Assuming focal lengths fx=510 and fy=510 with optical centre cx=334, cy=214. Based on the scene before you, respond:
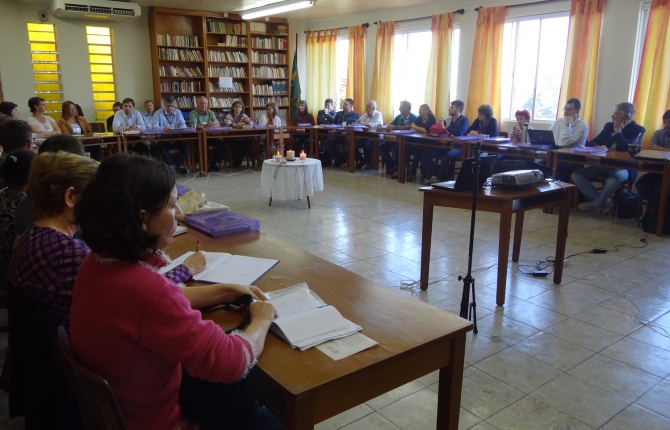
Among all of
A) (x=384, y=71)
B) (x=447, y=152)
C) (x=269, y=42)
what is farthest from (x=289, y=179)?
(x=269, y=42)

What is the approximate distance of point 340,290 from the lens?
1.62 m

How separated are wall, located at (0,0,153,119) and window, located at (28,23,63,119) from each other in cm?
14

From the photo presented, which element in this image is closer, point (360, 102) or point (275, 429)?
point (275, 429)

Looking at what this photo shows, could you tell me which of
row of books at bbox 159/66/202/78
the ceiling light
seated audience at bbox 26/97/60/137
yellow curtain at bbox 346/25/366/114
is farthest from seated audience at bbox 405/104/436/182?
seated audience at bbox 26/97/60/137

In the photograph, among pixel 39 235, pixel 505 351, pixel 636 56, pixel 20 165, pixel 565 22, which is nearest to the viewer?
pixel 39 235

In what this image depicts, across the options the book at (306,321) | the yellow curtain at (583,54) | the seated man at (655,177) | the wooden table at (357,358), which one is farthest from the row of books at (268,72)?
the book at (306,321)

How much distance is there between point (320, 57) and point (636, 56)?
614 cm

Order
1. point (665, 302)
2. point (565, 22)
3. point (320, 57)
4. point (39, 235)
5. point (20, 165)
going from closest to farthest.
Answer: point (39, 235), point (20, 165), point (665, 302), point (565, 22), point (320, 57)

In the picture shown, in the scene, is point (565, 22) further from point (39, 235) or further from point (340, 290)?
point (39, 235)

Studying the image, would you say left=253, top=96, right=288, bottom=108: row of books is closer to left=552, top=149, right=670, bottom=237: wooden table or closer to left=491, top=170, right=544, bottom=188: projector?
left=552, top=149, right=670, bottom=237: wooden table

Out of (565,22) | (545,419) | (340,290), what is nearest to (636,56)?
(565,22)

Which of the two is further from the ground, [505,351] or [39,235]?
[39,235]

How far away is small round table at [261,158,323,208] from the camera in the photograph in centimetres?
573

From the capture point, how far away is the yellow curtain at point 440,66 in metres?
8.15
